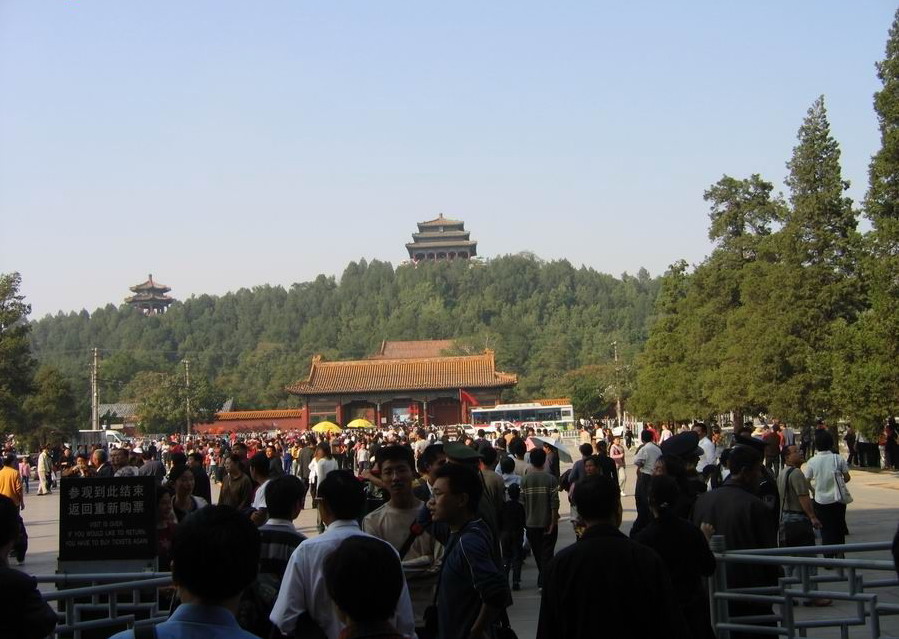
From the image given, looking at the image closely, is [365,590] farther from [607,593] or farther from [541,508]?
[541,508]

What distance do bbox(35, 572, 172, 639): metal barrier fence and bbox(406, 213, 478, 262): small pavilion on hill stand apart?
131759mm

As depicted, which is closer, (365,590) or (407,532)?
(365,590)

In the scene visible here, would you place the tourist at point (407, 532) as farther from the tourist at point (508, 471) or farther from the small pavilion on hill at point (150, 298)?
the small pavilion on hill at point (150, 298)

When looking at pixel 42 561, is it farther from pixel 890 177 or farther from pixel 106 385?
pixel 106 385

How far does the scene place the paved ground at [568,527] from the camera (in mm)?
9312

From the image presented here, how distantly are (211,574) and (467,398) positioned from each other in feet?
228

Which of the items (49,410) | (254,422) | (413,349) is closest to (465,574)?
(49,410)

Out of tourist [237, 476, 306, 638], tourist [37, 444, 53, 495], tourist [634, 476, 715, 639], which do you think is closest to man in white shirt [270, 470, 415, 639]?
tourist [237, 476, 306, 638]

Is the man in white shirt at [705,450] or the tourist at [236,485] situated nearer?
the tourist at [236,485]

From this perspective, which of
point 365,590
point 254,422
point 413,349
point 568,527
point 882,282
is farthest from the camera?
point 413,349

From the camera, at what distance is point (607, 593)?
4.22 m

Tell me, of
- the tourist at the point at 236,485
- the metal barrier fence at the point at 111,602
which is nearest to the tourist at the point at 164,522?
the metal barrier fence at the point at 111,602

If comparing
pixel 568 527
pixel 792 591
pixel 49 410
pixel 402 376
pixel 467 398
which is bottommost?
pixel 568 527

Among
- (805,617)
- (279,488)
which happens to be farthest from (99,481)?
(805,617)
